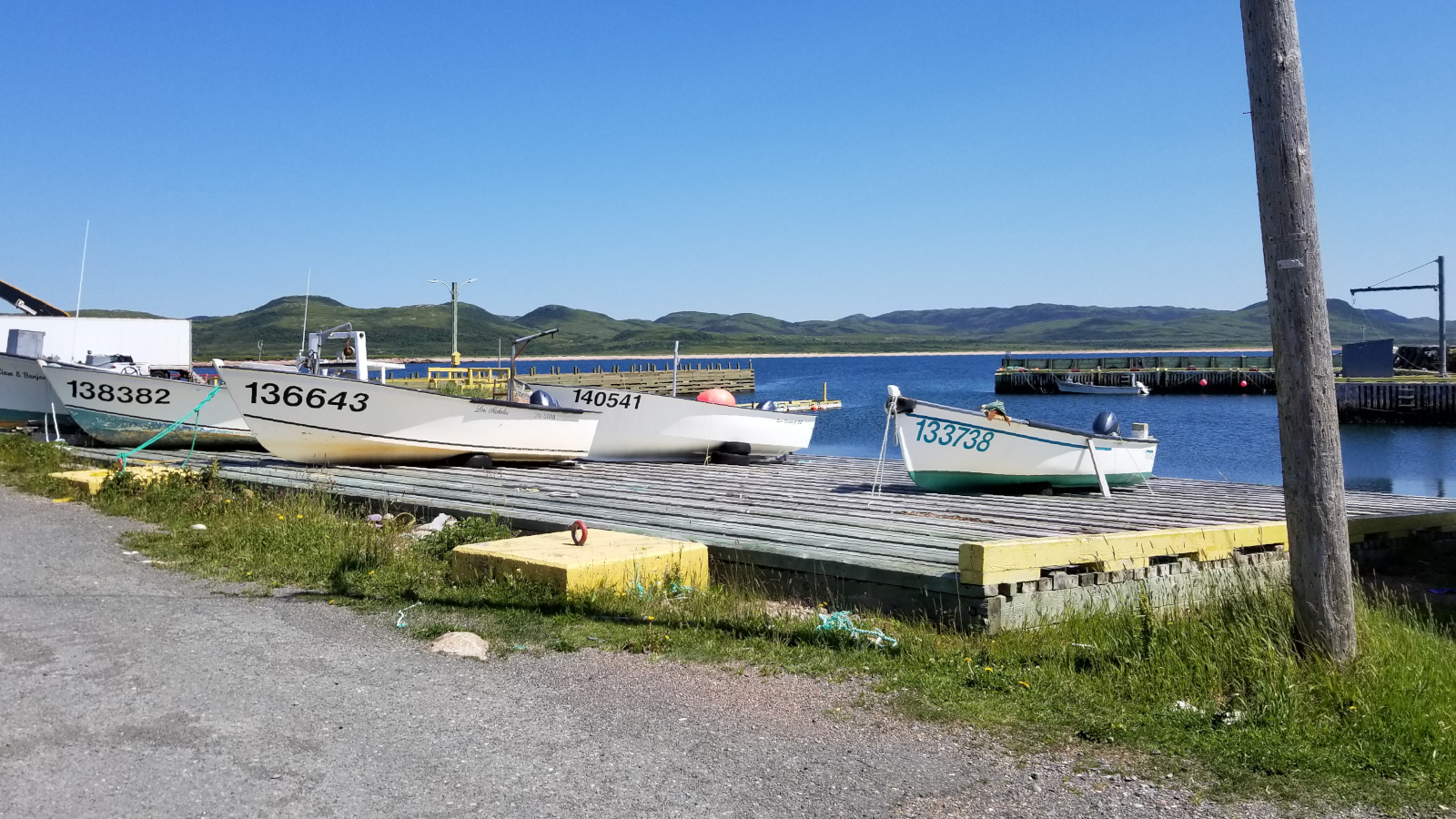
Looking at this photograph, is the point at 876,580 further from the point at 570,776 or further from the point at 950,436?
the point at 950,436

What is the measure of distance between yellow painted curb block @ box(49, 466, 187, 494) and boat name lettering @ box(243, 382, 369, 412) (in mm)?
1822

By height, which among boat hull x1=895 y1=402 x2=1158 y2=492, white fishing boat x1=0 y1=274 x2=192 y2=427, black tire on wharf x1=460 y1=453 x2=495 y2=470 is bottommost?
black tire on wharf x1=460 y1=453 x2=495 y2=470

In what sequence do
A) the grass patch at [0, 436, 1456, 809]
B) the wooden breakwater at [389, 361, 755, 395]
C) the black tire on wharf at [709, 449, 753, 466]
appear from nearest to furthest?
the grass patch at [0, 436, 1456, 809] < the black tire on wharf at [709, 449, 753, 466] < the wooden breakwater at [389, 361, 755, 395]

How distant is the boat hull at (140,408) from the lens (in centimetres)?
1917

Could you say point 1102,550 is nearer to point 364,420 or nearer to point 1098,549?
point 1098,549

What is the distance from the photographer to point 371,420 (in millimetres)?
15492

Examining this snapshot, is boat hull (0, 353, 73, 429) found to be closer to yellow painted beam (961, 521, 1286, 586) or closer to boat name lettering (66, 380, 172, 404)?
boat name lettering (66, 380, 172, 404)

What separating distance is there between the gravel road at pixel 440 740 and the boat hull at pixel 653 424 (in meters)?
11.9

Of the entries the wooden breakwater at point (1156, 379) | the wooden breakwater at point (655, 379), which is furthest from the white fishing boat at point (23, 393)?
the wooden breakwater at point (1156, 379)

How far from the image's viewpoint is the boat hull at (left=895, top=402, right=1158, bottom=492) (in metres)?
13.0

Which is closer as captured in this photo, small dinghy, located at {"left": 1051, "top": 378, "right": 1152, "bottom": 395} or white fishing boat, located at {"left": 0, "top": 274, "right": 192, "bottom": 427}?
white fishing boat, located at {"left": 0, "top": 274, "right": 192, "bottom": 427}

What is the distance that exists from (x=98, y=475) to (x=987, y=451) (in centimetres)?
1058

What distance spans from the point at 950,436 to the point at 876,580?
5.86 meters

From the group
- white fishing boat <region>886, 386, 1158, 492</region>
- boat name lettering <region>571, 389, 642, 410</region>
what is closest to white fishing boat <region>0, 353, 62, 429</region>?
boat name lettering <region>571, 389, 642, 410</region>
